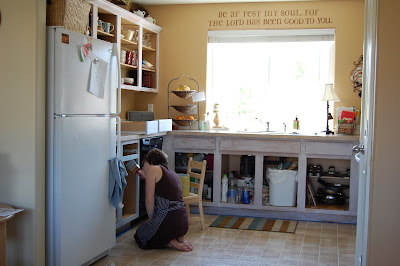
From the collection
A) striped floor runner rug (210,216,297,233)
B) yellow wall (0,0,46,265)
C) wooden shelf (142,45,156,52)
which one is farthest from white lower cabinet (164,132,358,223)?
yellow wall (0,0,46,265)

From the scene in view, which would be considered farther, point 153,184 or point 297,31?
point 297,31

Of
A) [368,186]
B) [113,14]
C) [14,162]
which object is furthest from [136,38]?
[368,186]

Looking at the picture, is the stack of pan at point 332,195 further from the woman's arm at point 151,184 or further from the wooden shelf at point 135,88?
the wooden shelf at point 135,88

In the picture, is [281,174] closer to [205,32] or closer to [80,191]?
[205,32]

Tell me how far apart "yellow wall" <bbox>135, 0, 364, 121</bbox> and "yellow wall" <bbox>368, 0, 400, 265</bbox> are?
115 inches

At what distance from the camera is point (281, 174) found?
5285 mm

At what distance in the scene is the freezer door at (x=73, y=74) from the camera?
10.4ft

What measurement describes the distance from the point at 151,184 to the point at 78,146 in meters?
0.88

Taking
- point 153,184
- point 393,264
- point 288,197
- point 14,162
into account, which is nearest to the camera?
point 393,264

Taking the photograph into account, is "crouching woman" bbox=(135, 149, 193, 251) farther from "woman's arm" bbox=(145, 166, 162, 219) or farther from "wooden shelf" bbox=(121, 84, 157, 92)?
"wooden shelf" bbox=(121, 84, 157, 92)

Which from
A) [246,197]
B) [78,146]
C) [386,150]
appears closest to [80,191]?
[78,146]

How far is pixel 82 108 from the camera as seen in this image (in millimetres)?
3418

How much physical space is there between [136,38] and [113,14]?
1.98 ft

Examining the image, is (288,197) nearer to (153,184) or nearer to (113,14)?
(153,184)
